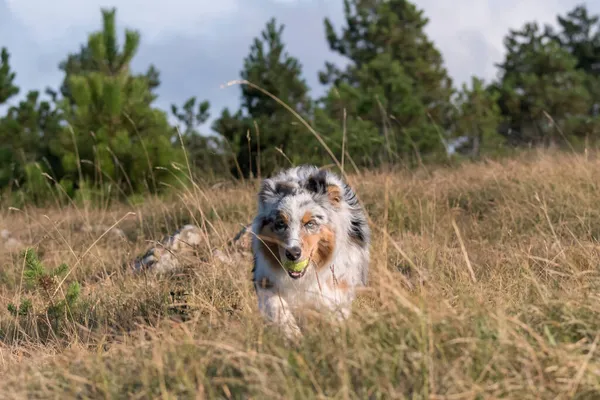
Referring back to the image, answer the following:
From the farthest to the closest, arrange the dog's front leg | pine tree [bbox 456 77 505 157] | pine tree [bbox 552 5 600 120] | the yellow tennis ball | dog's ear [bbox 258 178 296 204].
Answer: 1. pine tree [bbox 552 5 600 120]
2. pine tree [bbox 456 77 505 157]
3. dog's ear [bbox 258 178 296 204]
4. the yellow tennis ball
5. the dog's front leg

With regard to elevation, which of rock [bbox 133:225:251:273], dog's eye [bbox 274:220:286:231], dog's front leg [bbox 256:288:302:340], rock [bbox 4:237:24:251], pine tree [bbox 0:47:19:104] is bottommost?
dog's front leg [bbox 256:288:302:340]

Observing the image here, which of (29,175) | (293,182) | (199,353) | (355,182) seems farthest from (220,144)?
(199,353)

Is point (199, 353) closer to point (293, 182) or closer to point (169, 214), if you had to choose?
point (293, 182)

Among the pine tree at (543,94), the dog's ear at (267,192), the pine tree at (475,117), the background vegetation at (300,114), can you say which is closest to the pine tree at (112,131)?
the background vegetation at (300,114)

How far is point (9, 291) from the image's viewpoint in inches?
248

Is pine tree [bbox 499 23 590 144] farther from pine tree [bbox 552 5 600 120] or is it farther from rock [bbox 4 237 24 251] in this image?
rock [bbox 4 237 24 251]

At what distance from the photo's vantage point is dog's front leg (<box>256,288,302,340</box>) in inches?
122

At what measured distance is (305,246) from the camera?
391 cm

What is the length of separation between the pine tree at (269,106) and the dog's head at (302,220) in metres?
10.5

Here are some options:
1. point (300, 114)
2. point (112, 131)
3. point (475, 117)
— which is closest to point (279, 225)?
point (112, 131)

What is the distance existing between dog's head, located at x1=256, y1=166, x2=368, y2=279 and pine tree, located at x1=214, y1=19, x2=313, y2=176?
34.5 ft

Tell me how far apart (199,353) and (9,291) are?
4.26 m

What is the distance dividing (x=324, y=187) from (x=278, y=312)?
106 centimetres

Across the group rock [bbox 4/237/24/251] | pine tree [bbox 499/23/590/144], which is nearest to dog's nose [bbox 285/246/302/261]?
rock [bbox 4/237/24/251]
